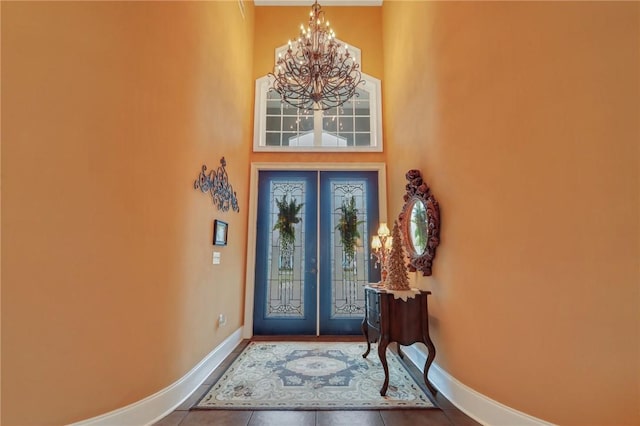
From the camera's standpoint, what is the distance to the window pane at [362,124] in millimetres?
5121

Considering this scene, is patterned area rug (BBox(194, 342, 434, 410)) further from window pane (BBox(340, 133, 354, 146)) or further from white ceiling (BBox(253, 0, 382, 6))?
white ceiling (BBox(253, 0, 382, 6))

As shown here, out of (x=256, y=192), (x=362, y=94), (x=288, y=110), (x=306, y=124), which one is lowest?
(x=256, y=192)

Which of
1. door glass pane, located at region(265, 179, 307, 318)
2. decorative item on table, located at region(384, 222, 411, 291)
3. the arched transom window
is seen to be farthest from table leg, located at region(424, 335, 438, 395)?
the arched transom window

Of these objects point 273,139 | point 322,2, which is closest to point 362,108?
point 273,139

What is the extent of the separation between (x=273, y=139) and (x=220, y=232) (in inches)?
91.5

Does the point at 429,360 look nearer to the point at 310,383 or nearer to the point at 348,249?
the point at 310,383

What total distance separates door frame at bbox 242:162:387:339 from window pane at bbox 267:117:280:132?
0.75 m

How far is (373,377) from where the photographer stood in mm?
2844

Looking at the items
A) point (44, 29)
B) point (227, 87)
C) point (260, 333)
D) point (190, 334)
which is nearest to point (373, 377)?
point (190, 334)

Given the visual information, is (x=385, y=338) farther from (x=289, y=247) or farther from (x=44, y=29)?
(x=44, y=29)

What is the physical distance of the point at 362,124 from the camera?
5.15 meters

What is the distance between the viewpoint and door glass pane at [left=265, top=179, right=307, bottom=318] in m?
4.48

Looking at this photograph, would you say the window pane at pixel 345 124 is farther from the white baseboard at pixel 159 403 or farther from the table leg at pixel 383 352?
the white baseboard at pixel 159 403

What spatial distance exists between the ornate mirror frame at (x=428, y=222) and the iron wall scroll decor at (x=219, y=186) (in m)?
2.09
